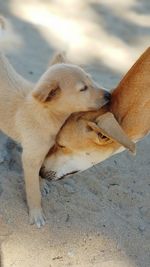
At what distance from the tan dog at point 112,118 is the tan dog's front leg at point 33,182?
208mm

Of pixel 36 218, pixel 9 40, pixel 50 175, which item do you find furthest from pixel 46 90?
pixel 9 40

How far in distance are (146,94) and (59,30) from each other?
3.54 meters

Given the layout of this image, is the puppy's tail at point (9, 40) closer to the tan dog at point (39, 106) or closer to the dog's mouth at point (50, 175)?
the tan dog at point (39, 106)

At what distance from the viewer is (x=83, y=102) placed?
10.6 ft

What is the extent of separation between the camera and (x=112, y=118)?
2980 millimetres

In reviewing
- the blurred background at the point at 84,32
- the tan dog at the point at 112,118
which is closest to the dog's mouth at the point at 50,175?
the tan dog at the point at 112,118

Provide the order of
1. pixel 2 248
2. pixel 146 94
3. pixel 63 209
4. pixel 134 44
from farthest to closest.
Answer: pixel 134 44 < pixel 63 209 < pixel 2 248 < pixel 146 94

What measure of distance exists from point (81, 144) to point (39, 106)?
40cm

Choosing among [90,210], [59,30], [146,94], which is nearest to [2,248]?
[90,210]

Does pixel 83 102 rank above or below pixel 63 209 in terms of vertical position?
above

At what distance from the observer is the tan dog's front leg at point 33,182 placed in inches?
137

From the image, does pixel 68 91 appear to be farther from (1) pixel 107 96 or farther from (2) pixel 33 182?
(2) pixel 33 182

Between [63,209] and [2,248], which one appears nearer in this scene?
[2,248]

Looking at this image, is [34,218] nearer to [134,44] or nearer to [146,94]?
[146,94]
